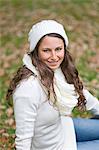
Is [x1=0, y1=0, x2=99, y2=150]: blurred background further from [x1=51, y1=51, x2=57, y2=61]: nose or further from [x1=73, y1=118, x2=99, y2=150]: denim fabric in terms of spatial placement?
[x1=51, y1=51, x2=57, y2=61]: nose

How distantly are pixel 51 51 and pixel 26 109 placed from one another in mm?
466

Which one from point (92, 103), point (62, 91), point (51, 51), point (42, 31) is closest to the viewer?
point (42, 31)

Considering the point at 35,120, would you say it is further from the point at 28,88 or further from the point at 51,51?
the point at 51,51

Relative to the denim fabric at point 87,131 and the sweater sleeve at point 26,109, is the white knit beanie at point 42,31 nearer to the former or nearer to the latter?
the sweater sleeve at point 26,109

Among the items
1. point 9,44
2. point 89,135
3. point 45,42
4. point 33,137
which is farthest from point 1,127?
point 9,44

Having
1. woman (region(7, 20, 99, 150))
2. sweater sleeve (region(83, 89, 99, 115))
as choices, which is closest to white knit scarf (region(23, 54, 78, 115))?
woman (region(7, 20, 99, 150))

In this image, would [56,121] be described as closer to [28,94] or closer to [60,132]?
[60,132]

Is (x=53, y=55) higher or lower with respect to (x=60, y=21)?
lower

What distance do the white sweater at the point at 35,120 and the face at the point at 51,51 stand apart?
186 millimetres

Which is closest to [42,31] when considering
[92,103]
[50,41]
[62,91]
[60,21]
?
[50,41]

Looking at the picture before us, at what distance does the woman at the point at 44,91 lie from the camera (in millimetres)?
3088

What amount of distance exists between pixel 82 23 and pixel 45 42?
17.6ft

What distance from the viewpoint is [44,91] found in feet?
10.4

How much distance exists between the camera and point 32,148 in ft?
11.2
